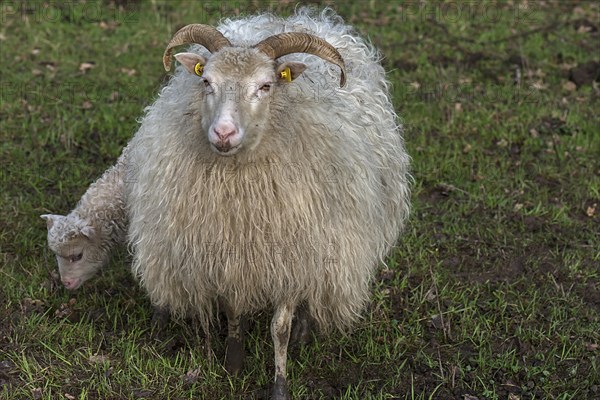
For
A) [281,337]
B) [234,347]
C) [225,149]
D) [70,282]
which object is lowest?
[70,282]

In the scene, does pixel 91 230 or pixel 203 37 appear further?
pixel 91 230

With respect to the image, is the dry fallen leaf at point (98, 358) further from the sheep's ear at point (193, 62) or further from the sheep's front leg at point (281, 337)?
the sheep's ear at point (193, 62)

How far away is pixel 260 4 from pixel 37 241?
187 inches

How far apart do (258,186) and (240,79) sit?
0.52 m

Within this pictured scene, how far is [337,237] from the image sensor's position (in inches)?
157

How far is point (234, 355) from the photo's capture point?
4.31 metres

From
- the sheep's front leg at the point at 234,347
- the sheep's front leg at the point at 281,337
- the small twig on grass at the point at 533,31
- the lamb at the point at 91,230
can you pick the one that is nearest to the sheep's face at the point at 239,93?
the sheep's front leg at the point at 281,337

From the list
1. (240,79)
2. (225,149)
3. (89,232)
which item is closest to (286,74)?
(240,79)

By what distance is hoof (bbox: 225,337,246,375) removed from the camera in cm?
430

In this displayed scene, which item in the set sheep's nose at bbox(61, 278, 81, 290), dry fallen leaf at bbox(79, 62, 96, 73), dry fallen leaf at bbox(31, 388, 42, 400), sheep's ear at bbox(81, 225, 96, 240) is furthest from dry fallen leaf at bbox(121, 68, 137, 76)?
dry fallen leaf at bbox(31, 388, 42, 400)

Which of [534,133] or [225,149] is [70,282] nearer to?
[225,149]

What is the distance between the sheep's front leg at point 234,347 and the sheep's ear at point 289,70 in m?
1.32

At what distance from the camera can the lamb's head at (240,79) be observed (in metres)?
3.41

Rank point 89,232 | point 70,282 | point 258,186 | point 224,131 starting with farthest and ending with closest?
1. point 89,232
2. point 70,282
3. point 258,186
4. point 224,131
